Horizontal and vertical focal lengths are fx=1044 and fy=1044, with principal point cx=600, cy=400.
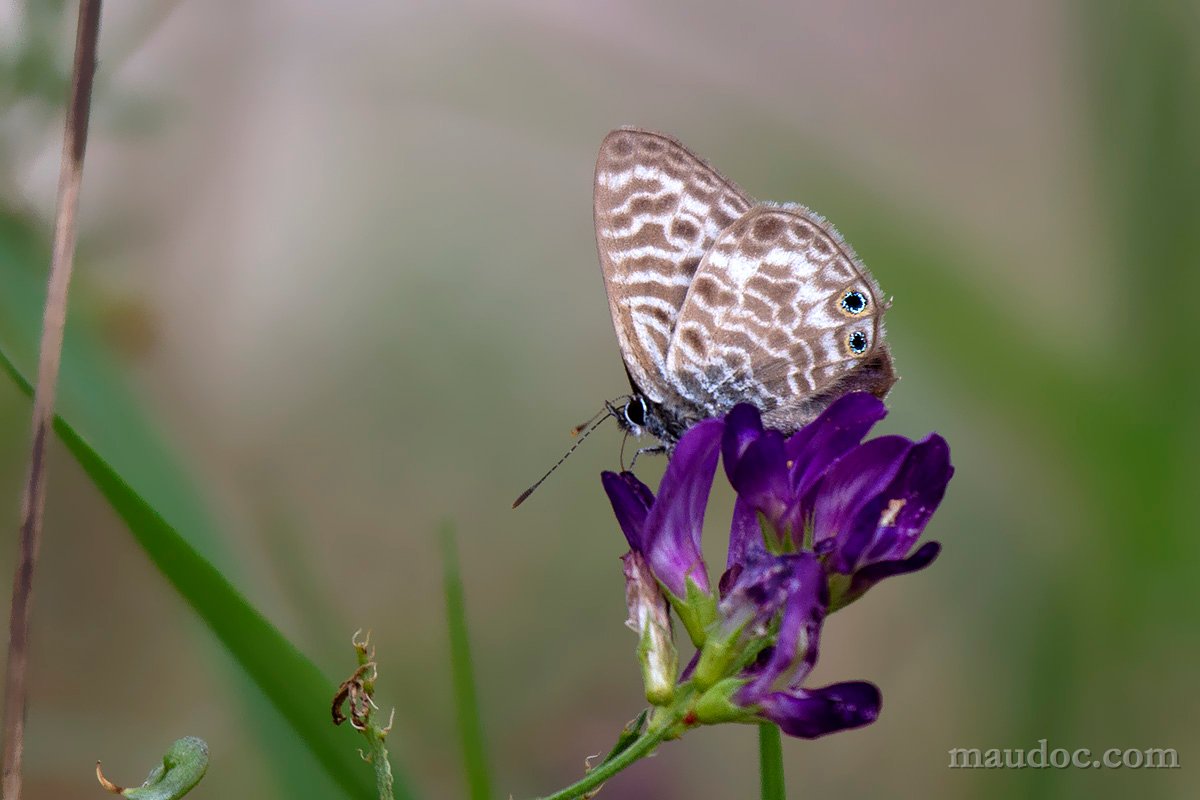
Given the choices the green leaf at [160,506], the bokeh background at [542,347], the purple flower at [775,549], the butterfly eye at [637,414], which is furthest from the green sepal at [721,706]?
the butterfly eye at [637,414]

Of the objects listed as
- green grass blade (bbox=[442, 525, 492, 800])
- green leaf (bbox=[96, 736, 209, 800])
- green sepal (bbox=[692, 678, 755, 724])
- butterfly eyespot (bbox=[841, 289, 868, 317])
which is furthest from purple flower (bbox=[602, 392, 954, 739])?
green leaf (bbox=[96, 736, 209, 800])

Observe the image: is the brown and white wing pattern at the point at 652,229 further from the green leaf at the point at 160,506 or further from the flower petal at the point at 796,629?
Answer: the green leaf at the point at 160,506

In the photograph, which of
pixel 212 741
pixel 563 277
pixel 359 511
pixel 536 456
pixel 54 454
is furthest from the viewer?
pixel 563 277

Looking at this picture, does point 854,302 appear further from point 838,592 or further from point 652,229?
point 838,592

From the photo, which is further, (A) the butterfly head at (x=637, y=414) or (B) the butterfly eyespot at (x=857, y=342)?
(A) the butterfly head at (x=637, y=414)

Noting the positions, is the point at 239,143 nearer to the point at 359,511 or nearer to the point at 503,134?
the point at 503,134

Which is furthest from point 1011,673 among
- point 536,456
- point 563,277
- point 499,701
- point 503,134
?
point 503,134

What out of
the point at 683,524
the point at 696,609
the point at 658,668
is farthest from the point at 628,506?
the point at 658,668
